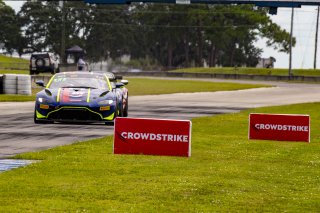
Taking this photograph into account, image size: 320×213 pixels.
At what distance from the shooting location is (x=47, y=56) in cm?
7412

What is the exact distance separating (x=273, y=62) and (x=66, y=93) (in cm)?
12315

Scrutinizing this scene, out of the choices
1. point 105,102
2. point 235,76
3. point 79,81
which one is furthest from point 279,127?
→ point 235,76

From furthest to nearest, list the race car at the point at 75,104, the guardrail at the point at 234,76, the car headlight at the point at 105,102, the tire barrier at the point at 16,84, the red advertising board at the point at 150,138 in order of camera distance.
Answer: the guardrail at the point at 234,76, the tire barrier at the point at 16,84, the car headlight at the point at 105,102, the race car at the point at 75,104, the red advertising board at the point at 150,138

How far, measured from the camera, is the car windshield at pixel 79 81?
77.5ft

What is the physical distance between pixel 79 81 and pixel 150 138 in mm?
8841

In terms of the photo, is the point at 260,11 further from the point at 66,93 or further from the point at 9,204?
the point at 9,204

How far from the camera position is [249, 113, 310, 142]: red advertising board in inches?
776

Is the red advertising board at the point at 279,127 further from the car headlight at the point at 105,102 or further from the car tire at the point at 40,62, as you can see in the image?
the car tire at the point at 40,62

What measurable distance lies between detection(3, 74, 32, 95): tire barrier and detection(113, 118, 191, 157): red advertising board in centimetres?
2755

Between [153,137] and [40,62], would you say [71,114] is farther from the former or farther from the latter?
[40,62]

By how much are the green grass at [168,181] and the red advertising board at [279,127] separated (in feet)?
2.81

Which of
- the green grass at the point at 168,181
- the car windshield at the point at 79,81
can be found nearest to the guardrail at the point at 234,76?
the car windshield at the point at 79,81

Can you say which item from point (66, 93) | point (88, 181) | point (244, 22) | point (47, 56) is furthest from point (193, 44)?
point (88, 181)

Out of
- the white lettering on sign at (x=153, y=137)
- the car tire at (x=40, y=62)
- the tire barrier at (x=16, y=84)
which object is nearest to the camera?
the white lettering on sign at (x=153, y=137)
